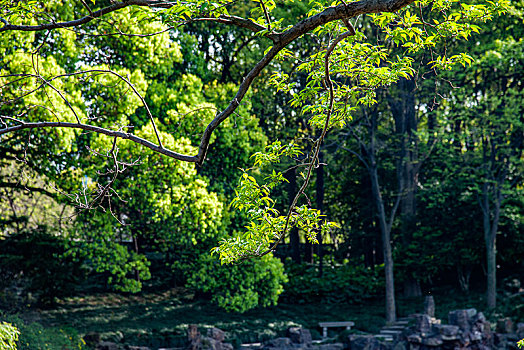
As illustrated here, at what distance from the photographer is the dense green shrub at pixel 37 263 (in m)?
13.8

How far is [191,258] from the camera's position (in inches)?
591

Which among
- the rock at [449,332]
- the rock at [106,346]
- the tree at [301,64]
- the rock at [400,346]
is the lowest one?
the rock at [400,346]

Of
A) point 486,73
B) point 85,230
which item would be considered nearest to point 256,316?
point 85,230

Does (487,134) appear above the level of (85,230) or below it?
above

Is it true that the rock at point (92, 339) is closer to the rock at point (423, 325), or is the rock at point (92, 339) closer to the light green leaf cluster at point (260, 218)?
the rock at point (423, 325)

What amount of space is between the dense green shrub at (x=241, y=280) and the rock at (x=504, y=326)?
548 cm

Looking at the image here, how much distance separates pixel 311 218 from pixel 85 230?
352 inches

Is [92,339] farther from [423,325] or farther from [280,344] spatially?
[423,325]

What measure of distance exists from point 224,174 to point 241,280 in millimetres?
2755

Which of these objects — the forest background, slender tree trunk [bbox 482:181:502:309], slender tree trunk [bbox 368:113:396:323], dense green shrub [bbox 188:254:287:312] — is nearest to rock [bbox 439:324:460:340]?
the forest background

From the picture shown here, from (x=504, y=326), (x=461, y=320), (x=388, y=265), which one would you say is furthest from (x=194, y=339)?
(x=388, y=265)

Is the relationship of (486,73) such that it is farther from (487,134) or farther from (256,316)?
(256,316)

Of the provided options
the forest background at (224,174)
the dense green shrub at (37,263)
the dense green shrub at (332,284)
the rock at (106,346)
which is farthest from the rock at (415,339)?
the dense green shrub at (37,263)

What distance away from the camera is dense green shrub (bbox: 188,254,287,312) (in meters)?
13.9
